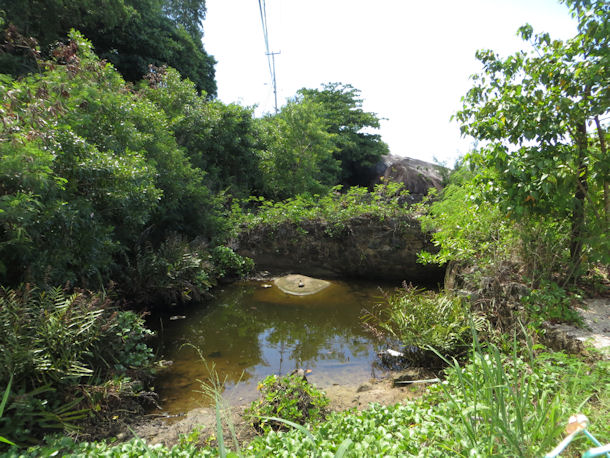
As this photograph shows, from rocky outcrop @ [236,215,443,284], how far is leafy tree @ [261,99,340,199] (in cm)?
403

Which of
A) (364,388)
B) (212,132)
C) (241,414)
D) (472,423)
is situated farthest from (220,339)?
(212,132)

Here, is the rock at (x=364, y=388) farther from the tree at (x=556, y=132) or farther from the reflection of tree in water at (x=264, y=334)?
the tree at (x=556, y=132)

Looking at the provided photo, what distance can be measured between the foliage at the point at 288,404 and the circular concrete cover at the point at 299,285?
4.74 metres

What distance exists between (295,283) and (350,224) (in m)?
2.53

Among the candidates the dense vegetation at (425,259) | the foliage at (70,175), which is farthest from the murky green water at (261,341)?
the foliage at (70,175)

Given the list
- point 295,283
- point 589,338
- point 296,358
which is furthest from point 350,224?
point 589,338

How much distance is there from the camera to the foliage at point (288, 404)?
323 centimetres

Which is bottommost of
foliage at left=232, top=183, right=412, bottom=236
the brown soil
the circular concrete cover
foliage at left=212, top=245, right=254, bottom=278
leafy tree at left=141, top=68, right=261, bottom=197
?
the brown soil

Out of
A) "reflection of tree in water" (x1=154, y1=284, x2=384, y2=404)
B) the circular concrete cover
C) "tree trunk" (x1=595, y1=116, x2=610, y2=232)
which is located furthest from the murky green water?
"tree trunk" (x1=595, y1=116, x2=610, y2=232)

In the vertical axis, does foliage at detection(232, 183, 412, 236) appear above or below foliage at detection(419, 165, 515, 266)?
above

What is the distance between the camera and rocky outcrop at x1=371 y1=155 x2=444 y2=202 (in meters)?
20.8

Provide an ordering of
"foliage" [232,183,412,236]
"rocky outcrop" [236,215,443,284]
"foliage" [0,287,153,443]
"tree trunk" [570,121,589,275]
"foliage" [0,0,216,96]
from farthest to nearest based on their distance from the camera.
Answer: "foliage" [232,183,412,236]
"rocky outcrop" [236,215,443,284]
"foliage" [0,0,216,96]
"tree trunk" [570,121,589,275]
"foliage" [0,287,153,443]

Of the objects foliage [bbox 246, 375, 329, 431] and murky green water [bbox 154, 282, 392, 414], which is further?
murky green water [bbox 154, 282, 392, 414]

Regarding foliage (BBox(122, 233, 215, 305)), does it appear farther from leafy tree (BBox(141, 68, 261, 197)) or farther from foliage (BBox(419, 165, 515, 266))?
foliage (BBox(419, 165, 515, 266))
